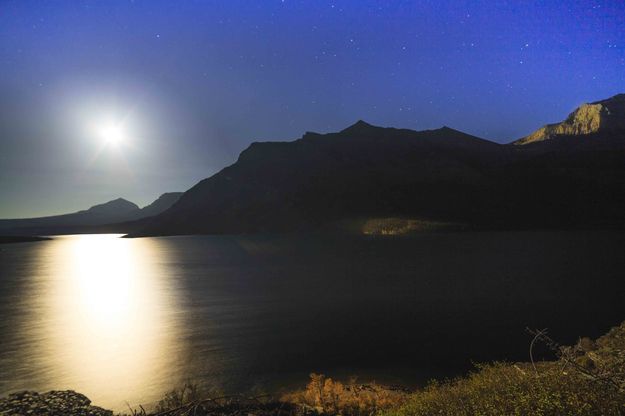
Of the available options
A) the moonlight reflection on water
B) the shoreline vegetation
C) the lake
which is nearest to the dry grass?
the shoreline vegetation

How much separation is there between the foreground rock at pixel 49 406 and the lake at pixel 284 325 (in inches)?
84.7

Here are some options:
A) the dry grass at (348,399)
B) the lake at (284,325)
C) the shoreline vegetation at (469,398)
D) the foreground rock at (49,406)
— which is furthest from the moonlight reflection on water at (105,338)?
the dry grass at (348,399)

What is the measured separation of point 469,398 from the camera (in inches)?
343

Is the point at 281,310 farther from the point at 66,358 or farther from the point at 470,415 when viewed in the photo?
the point at 470,415

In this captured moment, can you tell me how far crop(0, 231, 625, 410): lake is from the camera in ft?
76.8

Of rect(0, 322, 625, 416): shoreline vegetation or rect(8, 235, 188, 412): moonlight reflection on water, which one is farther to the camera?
rect(8, 235, 188, 412): moonlight reflection on water

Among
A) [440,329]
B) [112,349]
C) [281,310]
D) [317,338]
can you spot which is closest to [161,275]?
[281,310]

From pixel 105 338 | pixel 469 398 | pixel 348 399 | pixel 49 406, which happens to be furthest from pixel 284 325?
pixel 469 398

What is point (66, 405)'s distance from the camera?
1645 cm

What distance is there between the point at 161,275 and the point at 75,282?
656 inches

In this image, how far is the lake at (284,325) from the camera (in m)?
23.4

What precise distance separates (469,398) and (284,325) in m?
28.7

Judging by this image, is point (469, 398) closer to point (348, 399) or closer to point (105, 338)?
point (348, 399)

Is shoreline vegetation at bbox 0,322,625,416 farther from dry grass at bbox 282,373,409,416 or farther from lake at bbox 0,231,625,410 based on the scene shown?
lake at bbox 0,231,625,410
